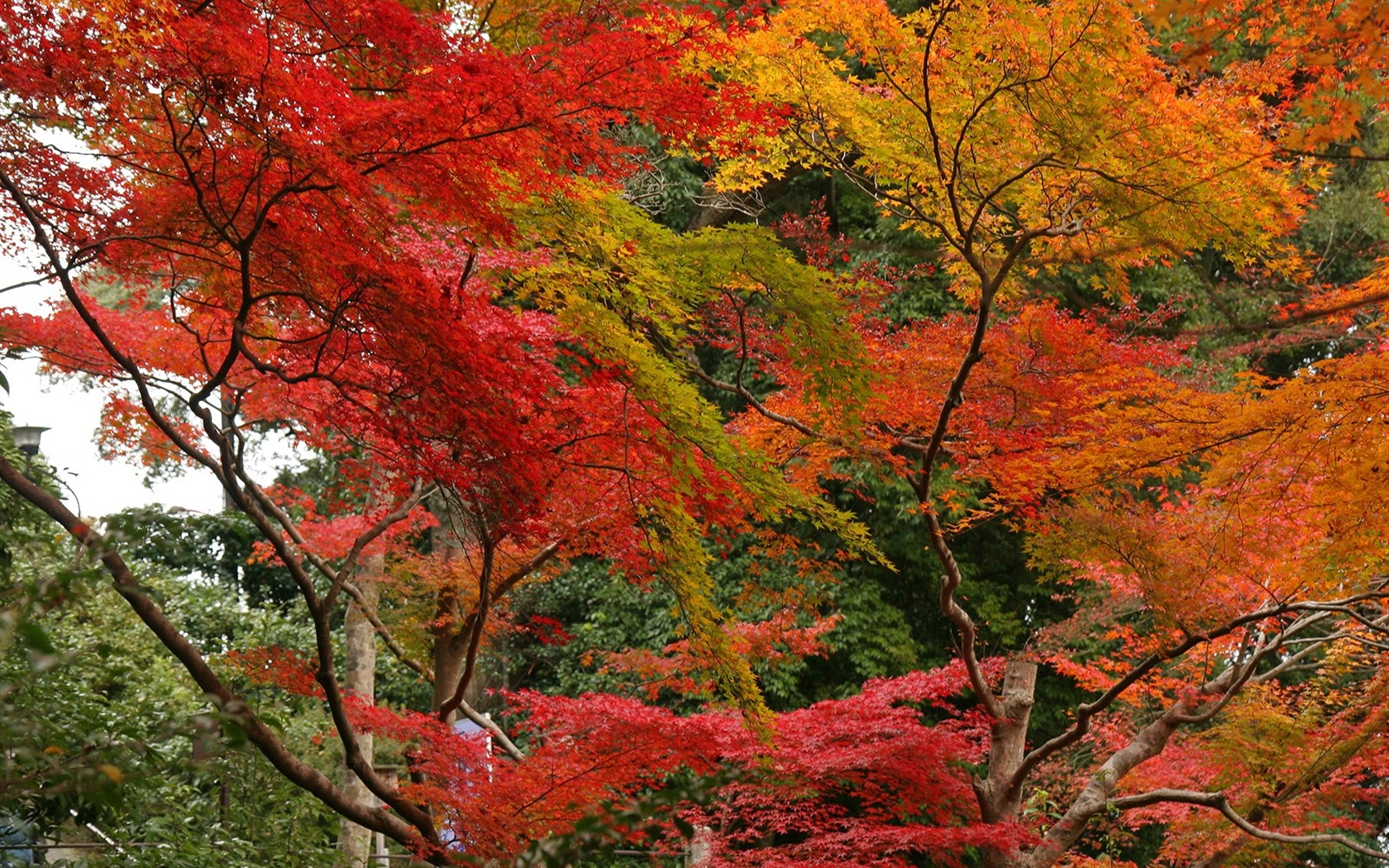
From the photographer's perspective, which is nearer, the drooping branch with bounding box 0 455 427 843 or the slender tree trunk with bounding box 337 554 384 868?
the drooping branch with bounding box 0 455 427 843

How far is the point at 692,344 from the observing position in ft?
19.9

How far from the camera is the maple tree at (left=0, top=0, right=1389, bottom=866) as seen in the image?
4.04 metres

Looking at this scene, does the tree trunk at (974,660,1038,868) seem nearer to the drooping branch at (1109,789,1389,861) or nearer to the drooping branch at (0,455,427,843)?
the drooping branch at (1109,789,1389,861)

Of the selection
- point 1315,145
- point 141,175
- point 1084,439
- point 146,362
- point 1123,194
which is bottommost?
point 1315,145

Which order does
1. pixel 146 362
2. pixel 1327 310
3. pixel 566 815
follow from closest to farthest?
pixel 1327 310 → pixel 566 815 → pixel 146 362

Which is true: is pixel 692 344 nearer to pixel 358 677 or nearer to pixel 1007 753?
pixel 1007 753

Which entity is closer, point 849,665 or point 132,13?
point 132,13

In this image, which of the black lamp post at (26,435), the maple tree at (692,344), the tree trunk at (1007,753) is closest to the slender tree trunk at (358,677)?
the maple tree at (692,344)

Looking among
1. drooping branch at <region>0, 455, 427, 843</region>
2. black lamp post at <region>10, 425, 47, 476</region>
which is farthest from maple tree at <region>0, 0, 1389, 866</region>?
black lamp post at <region>10, 425, 47, 476</region>

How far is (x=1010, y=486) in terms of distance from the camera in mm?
6469

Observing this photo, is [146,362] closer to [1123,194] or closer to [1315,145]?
[1123,194]

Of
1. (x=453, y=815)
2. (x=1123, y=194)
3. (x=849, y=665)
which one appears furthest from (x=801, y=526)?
(x=453, y=815)

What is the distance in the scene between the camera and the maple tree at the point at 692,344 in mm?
4035

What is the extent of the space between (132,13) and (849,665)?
8174 mm
